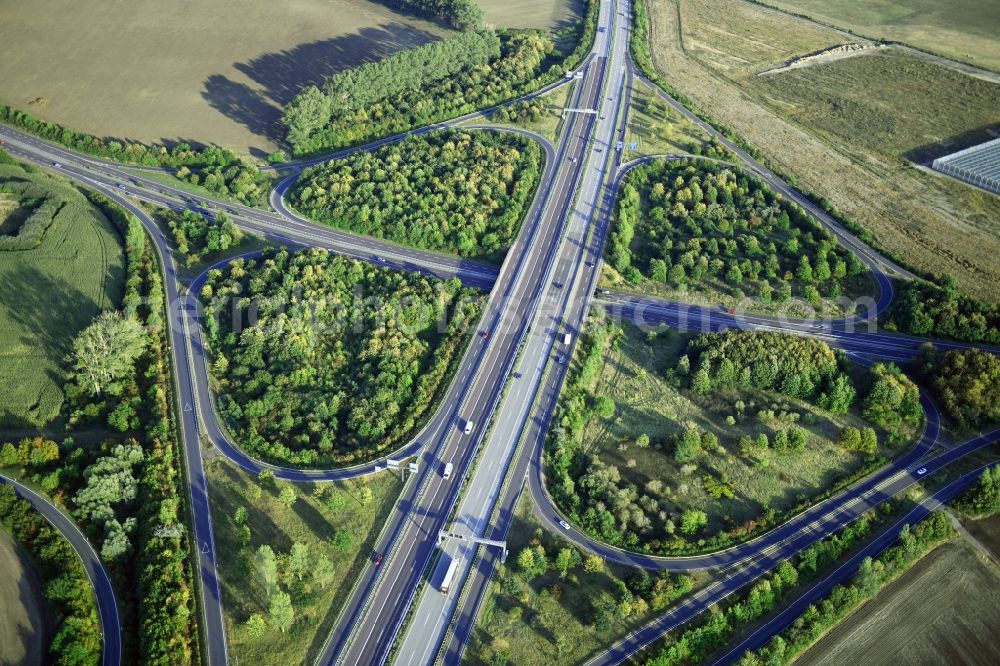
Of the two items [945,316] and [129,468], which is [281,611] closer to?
[129,468]

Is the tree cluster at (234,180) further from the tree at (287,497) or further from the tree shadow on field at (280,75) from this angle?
the tree at (287,497)

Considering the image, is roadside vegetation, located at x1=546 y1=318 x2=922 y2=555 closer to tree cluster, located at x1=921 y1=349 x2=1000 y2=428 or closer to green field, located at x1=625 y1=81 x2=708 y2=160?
tree cluster, located at x1=921 y1=349 x2=1000 y2=428

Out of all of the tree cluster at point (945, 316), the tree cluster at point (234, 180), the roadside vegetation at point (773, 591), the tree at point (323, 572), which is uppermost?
the tree cluster at point (945, 316)

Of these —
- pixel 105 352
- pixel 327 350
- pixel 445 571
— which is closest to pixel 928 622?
pixel 445 571

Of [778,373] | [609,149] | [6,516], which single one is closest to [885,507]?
[778,373]

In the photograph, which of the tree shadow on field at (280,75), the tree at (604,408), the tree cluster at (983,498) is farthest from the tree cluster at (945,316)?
the tree shadow on field at (280,75)
